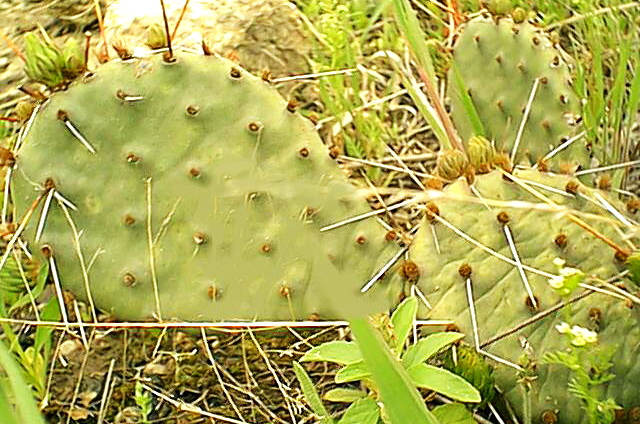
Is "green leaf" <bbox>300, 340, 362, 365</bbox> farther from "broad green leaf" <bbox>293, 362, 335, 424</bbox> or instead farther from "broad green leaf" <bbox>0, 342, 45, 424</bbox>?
"broad green leaf" <bbox>0, 342, 45, 424</bbox>

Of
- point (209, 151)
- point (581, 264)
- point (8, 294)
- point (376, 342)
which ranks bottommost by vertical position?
point (8, 294)

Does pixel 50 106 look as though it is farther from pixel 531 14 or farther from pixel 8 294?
pixel 531 14

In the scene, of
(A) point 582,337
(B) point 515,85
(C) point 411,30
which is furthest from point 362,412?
(B) point 515,85

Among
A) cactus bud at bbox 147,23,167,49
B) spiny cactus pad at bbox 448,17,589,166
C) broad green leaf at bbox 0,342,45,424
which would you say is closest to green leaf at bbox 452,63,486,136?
spiny cactus pad at bbox 448,17,589,166

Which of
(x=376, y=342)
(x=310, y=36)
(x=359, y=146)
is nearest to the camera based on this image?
(x=376, y=342)

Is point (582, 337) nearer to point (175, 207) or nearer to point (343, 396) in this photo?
point (343, 396)

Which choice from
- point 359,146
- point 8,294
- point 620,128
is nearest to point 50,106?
point 8,294

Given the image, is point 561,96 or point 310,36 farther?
point 310,36
